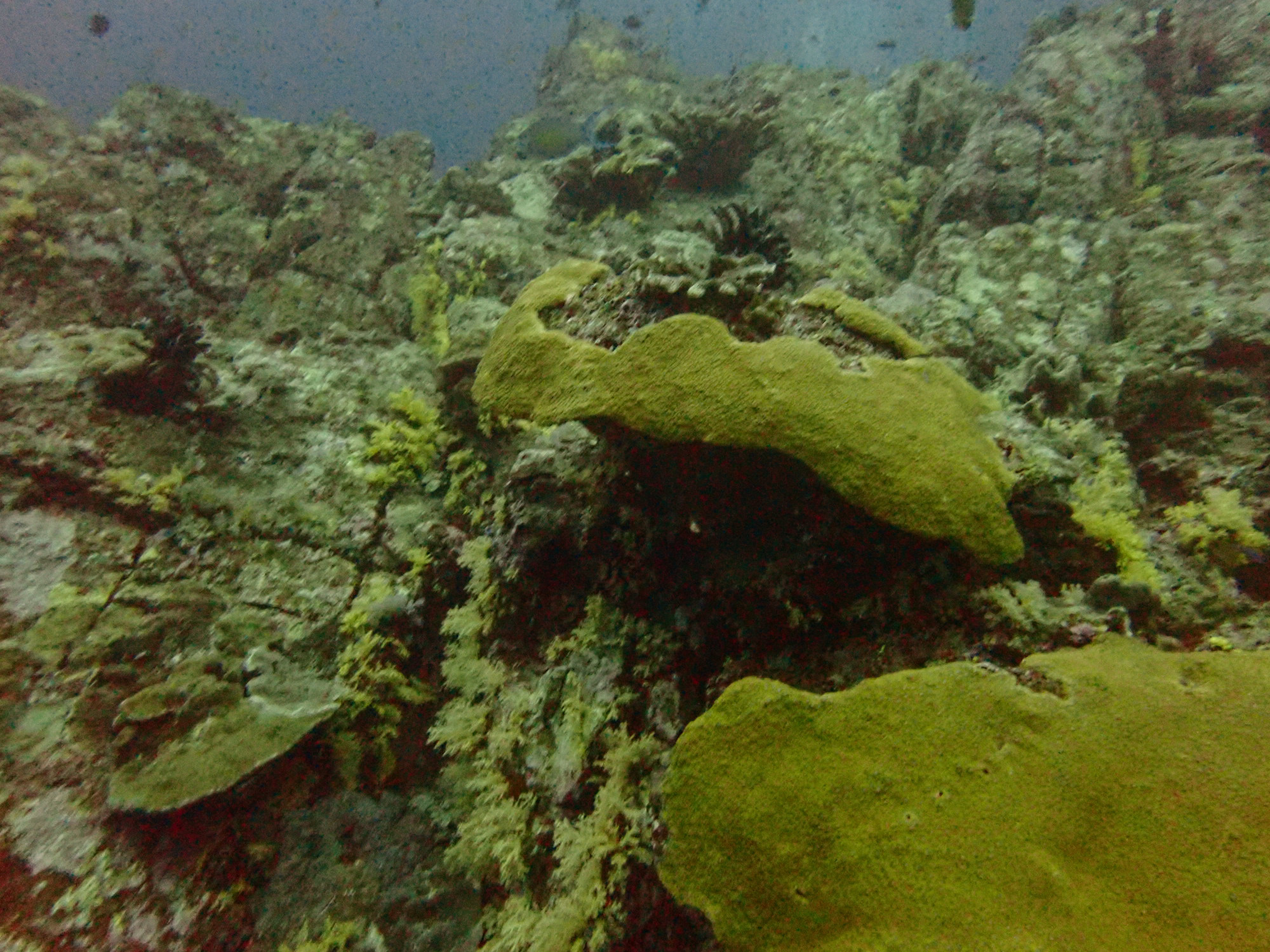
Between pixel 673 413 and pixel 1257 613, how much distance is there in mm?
3041

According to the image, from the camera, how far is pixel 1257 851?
1.92 meters

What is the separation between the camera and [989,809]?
2.18m

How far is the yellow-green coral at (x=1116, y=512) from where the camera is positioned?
318cm

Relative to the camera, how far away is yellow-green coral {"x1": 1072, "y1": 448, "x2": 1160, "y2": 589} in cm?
318

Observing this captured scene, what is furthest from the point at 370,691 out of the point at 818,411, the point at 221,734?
the point at 818,411

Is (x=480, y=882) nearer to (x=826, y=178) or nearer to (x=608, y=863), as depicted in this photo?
(x=608, y=863)

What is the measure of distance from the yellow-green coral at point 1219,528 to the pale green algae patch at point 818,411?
1.19m

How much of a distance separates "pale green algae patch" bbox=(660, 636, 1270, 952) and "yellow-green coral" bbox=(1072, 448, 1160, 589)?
0.79 metres

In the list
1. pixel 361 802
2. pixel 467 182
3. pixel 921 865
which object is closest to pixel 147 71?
pixel 467 182

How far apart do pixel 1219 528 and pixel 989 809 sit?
2.44 metres

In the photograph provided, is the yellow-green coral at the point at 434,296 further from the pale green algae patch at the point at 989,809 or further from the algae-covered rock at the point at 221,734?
the pale green algae patch at the point at 989,809

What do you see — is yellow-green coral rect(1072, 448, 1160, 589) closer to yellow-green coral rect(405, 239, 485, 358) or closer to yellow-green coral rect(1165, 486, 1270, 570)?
yellow-green coral rect(1165, 486, 1270, 570)

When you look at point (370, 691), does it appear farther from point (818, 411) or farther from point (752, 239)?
point (752, 239)

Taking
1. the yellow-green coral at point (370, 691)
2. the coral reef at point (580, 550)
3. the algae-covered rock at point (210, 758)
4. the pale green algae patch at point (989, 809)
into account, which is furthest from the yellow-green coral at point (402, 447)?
the pale green algae patch at point (989, 809)
